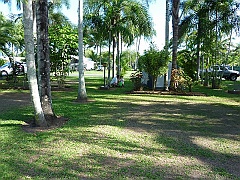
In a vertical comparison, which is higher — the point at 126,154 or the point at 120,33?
the point at 120,33

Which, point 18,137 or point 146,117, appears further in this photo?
point 146,117

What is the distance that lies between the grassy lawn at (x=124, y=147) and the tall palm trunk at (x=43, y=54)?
782mm

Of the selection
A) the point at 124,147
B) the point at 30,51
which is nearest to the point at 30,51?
the point at 30,51

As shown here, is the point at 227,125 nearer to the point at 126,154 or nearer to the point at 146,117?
the point at 146,117

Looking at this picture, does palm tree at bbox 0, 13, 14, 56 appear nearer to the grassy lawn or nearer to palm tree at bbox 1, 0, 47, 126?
the grassy lawn

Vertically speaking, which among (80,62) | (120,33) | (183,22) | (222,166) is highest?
(183,22)

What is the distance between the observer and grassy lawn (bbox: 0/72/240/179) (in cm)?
388

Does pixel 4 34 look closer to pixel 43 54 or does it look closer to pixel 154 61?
pixel 154 61

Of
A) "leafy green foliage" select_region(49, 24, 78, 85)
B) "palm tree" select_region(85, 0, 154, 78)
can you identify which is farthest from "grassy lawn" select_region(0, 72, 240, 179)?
"palm tree" select_region(85, 0, 154, 78)

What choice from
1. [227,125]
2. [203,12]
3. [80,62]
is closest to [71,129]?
[227,125]

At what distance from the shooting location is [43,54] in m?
6.70

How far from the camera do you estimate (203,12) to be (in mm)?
17234

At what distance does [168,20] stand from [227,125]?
1039 centimetres

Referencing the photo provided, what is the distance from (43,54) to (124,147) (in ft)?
10.9
